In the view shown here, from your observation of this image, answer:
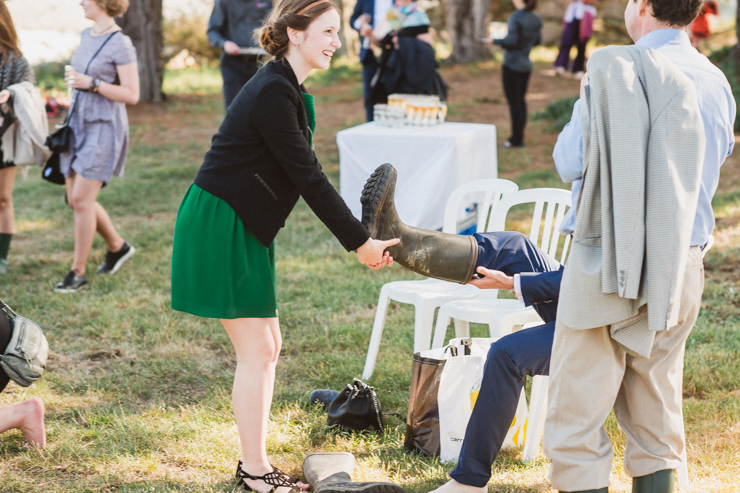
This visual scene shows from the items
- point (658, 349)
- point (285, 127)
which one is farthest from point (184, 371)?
point (658, 349)

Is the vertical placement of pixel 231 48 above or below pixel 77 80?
above

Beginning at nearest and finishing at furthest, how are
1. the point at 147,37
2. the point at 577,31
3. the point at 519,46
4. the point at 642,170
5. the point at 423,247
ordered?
the point at 642,170 → the point at 423,247 → the point at 519,46 → the point at 147,37 → the point at 577,31

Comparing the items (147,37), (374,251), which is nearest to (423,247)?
(374,251)

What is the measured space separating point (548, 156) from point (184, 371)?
251 inches

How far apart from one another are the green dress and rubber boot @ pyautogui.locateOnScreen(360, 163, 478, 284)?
0.39 meters

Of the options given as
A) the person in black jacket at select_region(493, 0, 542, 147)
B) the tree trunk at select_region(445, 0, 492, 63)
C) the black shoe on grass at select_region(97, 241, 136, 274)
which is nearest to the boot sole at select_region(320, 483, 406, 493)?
the black shoe on grass at select_region(97, 241, 136, 274)

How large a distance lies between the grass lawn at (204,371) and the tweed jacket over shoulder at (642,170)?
1.12 meters

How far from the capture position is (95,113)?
4.75m

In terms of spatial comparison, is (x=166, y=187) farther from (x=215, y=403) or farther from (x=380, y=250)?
(x=380, y=250)

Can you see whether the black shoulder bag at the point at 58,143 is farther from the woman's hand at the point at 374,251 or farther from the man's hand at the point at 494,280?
the man's hand at the point at 494,280

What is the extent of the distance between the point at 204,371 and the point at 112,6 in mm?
2368

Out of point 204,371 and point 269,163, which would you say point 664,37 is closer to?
point 269,163

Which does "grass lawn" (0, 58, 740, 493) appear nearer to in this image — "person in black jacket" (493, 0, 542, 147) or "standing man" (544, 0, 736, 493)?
"standing man" (544, 0, 736, 493)

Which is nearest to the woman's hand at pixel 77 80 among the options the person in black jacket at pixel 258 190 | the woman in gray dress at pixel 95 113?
the woman in gray dress at pixel 95 113
